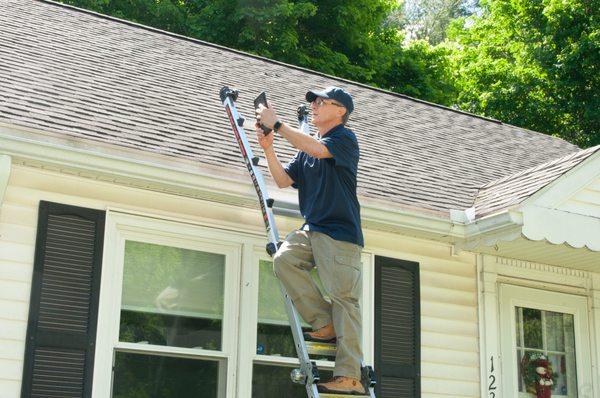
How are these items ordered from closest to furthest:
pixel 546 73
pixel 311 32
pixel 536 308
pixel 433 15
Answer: pixel 536 308 → pixel 311 32 → pixel 546 73 → pixel 433 15

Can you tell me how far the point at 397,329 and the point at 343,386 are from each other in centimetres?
241

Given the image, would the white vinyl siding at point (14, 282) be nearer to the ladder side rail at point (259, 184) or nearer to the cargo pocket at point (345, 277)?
the ladder side rail at point (259, 184)

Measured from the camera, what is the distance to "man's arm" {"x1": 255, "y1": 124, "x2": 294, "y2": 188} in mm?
5094

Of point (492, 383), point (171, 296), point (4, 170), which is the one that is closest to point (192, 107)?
point (171, 296)

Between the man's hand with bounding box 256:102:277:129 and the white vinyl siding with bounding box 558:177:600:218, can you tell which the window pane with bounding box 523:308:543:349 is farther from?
the man's hand with bounding box 256:102:277:129

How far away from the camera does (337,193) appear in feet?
16.1

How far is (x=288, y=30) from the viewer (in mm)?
20016

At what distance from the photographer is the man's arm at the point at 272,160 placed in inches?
201

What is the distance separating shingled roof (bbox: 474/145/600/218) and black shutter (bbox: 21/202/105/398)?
301cm

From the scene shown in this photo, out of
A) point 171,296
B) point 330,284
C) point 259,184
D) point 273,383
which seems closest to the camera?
point 330,284

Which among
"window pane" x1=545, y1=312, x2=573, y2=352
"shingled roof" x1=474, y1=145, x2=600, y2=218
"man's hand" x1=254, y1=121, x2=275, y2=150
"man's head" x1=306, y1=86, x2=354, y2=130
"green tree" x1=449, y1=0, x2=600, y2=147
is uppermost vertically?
"green tree" x1=449, y1=0, x2=600, y2=147

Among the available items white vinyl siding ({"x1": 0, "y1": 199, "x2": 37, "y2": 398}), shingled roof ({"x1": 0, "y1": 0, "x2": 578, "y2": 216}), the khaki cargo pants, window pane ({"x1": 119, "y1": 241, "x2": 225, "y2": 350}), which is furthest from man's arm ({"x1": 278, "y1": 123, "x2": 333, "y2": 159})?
white vinyl siding ({"x1": 0, "y1": 199, "x2": 37, "y2": 398})

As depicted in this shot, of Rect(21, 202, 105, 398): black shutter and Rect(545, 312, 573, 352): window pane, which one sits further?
Rect(545, 312, 573, 352): window pane

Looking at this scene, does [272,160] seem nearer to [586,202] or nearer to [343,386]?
[343,386]
